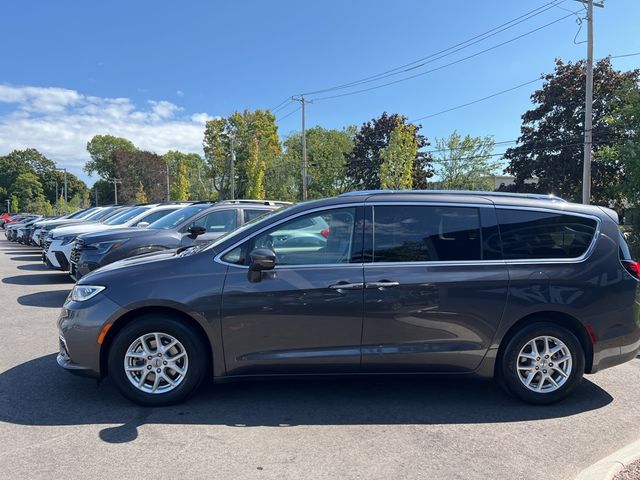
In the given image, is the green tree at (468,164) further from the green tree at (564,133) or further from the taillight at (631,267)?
the taillight at (631,267)

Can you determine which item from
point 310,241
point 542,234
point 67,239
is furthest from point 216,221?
point 542,234

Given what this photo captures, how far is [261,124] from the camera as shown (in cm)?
6531

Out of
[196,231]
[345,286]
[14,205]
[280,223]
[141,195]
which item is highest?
[141,195]

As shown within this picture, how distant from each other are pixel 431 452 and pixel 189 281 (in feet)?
7.48

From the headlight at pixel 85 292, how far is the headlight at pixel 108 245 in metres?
4.29

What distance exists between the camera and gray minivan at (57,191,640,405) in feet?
13.7

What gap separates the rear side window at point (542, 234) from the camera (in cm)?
446

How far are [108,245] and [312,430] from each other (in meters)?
5.96

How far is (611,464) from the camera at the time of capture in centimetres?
334

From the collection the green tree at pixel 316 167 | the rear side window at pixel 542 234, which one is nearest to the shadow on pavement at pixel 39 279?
the rear side window at pixel 542 234

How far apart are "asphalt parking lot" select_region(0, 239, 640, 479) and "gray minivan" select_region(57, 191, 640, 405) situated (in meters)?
0.31

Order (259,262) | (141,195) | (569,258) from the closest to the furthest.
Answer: (259,262), (569,258), (141,195)

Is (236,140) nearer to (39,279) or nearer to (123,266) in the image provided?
(39,279)

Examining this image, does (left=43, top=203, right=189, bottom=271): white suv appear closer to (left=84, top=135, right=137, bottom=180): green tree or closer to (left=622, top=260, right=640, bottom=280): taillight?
(left=622, top=260, right=640, bottom=280): taillight
